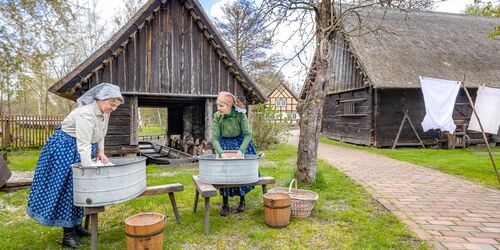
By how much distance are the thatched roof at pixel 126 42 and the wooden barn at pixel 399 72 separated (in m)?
5.70

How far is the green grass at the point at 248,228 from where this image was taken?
345 cm

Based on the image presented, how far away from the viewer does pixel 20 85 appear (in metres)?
14.9

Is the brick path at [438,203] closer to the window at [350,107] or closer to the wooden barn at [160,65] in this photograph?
the wooden barn at [160,65]

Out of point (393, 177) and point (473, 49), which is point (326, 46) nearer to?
point (393, 177)

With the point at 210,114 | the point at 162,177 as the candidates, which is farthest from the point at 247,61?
the point at 162,177

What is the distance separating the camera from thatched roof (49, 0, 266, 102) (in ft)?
24.2

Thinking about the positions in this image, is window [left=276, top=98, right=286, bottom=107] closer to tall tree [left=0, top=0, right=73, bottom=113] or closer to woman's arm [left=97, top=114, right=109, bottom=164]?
tall tree [left=0, top=0, right=73, bottom=113]

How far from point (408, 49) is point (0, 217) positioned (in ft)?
54.5

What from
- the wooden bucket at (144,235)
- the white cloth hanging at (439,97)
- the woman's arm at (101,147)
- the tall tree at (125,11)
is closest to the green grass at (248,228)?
the wooden bucket at (144,235)

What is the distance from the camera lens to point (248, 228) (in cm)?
391

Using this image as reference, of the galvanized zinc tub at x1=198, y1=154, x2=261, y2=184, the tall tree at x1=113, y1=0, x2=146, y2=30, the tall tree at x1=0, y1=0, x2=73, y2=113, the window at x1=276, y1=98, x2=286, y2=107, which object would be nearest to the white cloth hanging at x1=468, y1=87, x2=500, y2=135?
the galvanized zinc tub at x1=198, y1=154, x2=261, y2=184

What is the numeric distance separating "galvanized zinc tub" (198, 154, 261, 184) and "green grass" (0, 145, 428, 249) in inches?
26.7

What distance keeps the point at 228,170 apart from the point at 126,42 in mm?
6031

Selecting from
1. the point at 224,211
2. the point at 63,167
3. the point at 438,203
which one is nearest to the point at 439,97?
the point at 438,203
